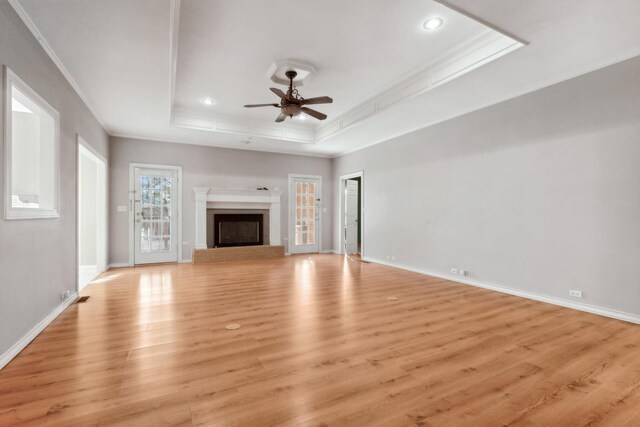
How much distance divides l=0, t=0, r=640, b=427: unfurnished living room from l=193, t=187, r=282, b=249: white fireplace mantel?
1177mm

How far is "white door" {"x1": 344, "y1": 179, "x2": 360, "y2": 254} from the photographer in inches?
331

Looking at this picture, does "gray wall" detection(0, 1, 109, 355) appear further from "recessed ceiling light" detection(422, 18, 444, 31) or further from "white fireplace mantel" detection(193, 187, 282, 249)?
"recessed ceiling light" detection(422, 18, 444, 31)

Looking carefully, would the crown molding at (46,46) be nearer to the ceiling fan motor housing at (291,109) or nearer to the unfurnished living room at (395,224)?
the unfurnished living room at (395,224)

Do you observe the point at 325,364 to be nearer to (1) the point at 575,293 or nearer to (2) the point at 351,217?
(1) the point at 575,293

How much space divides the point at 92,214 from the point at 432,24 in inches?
277

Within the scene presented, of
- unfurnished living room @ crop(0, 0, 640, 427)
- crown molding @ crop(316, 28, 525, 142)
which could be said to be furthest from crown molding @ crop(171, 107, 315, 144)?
crown molding @ crop(316, 28, 525, 142)

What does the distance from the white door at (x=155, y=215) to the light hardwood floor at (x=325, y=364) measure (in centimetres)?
276

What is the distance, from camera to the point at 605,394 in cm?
188

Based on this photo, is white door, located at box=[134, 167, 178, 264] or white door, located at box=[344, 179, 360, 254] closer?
white door, located at box=[134, 167, 178, 264]

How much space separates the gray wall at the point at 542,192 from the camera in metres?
3.21

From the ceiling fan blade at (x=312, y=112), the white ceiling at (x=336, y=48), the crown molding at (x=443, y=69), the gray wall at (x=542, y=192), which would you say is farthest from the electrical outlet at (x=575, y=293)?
the ceiling fan blade at (x=312, y=112)

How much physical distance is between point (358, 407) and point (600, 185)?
3.58 metres

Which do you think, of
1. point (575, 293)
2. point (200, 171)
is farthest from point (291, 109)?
point (575, 293)

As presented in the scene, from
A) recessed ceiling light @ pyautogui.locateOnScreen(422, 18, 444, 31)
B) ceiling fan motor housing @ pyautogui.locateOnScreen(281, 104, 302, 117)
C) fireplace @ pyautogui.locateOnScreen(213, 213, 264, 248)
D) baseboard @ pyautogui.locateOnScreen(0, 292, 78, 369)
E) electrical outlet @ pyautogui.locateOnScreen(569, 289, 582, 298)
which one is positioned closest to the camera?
baseboard @ pyautogui.locateOnScreen(0, 292, 78, 369)
